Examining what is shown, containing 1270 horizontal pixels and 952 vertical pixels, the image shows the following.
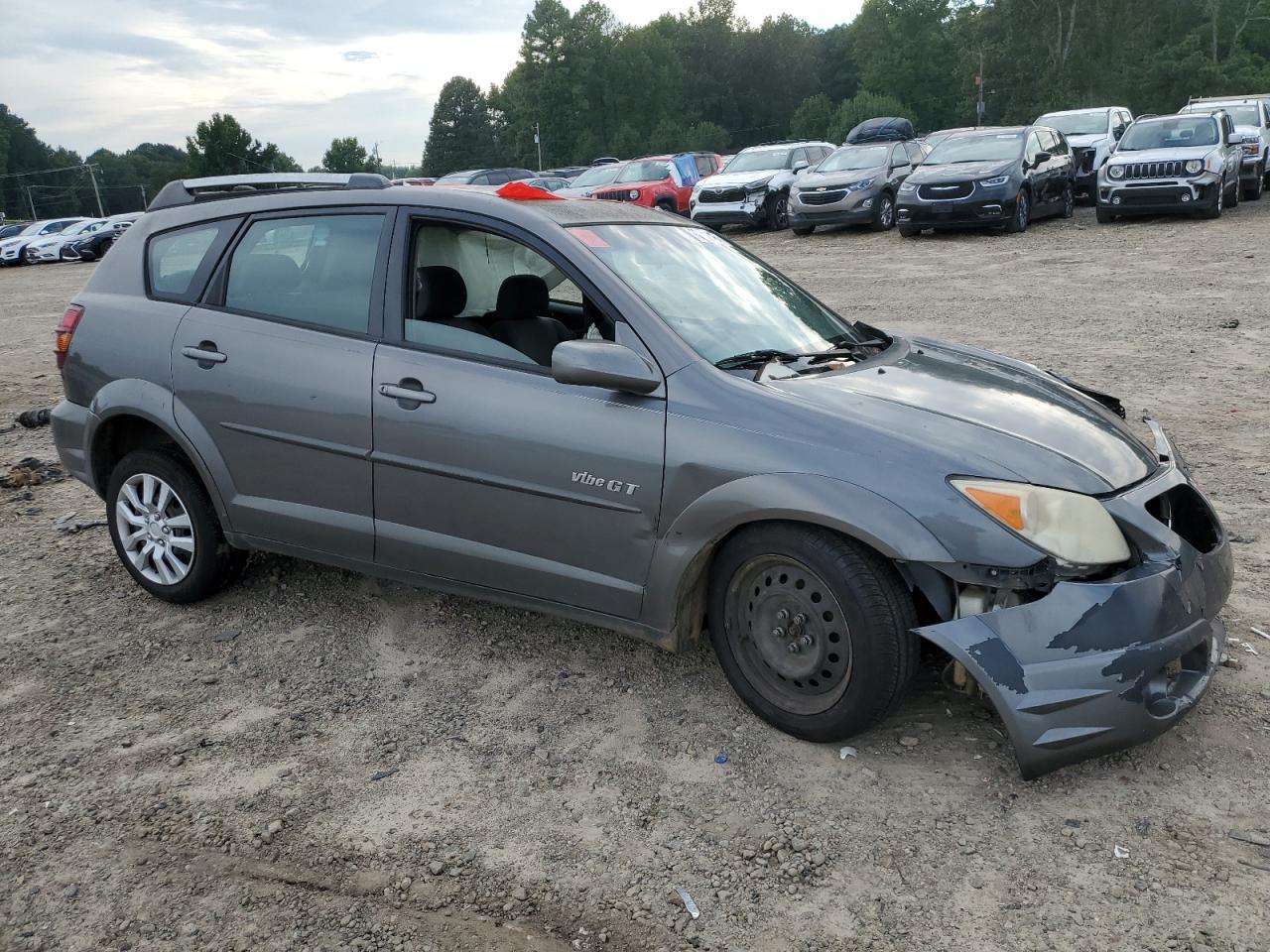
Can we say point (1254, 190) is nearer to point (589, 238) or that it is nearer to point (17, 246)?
point (589, 238)

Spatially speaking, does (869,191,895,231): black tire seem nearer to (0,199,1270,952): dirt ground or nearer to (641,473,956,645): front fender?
(0,199,1270,952): dirt ground

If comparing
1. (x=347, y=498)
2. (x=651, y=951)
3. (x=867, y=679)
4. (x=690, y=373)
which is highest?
(x=690, y=373)

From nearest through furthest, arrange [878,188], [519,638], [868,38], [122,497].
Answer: [519,638] < [122,497] < [878,188] < [868,38]

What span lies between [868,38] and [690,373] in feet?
294

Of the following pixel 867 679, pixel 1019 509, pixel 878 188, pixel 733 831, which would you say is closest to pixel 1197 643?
pixel 1019 509

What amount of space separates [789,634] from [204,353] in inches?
103

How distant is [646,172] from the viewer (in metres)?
24.4

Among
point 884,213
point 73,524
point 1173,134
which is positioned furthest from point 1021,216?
point 73,524

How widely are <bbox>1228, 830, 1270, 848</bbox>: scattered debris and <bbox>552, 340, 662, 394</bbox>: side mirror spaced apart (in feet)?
6.76

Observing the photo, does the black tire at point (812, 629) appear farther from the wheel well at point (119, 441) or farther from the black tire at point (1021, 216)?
the black tire at point (1021, 216)

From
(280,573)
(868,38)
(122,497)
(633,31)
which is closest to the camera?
(122,497)

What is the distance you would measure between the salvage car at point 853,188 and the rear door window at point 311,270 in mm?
16745

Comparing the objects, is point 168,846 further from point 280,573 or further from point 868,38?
point 868,38

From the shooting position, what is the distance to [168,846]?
10.2ft
